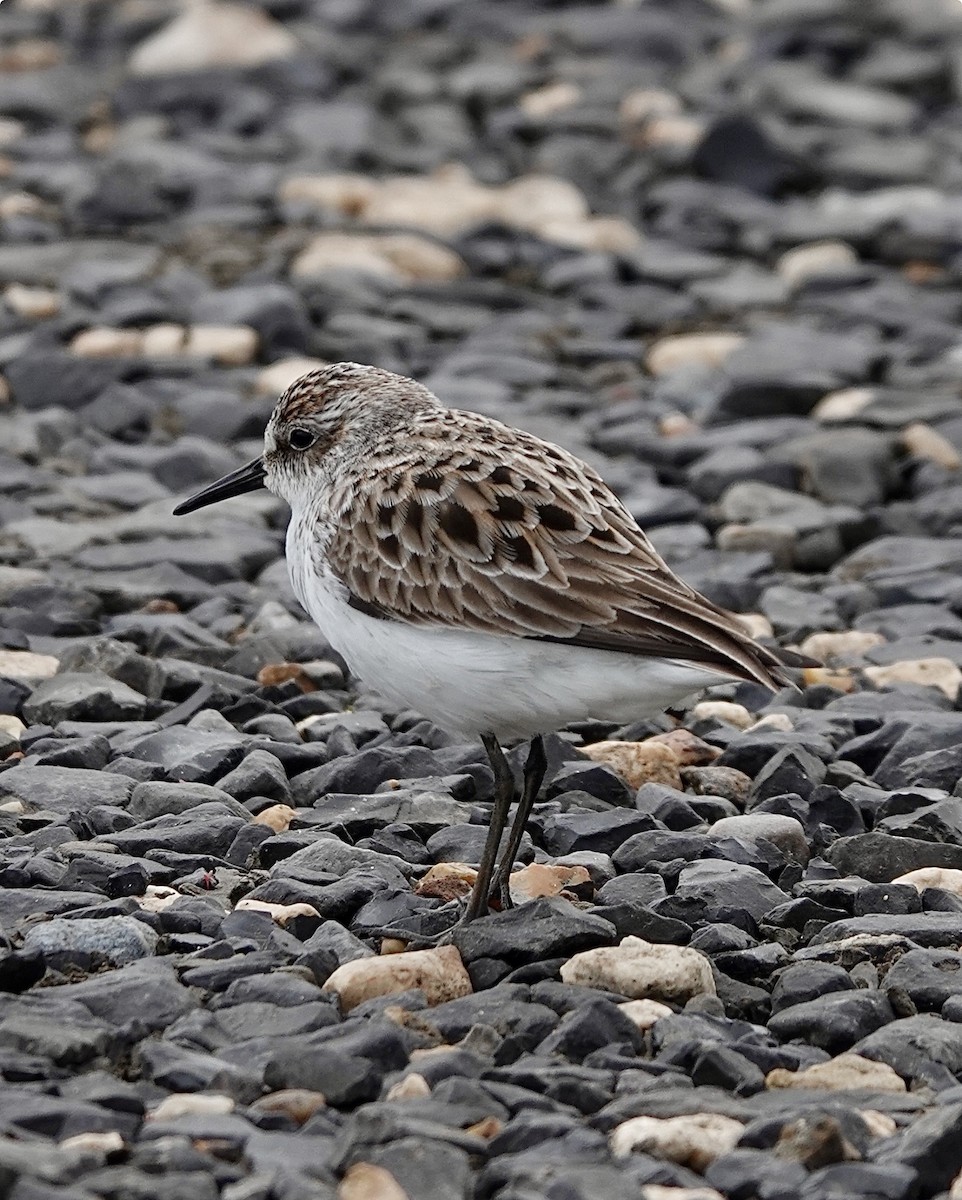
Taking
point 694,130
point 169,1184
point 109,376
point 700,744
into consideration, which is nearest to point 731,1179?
point 169,1184

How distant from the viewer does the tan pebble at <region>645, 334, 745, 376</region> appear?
598 inches

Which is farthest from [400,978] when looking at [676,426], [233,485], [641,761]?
[676,426]

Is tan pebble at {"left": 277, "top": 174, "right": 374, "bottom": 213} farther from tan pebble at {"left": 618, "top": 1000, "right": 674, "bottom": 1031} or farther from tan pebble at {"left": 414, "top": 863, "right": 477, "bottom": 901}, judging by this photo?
tan pebble at {"left": 618, "top": 1000, "right": 674, "bottom": 1031}

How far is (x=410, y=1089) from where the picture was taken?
5.79 m

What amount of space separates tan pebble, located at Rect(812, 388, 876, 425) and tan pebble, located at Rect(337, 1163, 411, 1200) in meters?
9.43

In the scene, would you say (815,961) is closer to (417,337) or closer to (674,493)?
(674,493)

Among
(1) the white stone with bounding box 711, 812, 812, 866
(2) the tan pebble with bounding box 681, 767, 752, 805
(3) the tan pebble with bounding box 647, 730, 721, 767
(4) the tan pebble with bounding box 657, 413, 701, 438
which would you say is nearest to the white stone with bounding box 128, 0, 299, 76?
(4) the tan pebble with bounding box 657, 413, 701, 438

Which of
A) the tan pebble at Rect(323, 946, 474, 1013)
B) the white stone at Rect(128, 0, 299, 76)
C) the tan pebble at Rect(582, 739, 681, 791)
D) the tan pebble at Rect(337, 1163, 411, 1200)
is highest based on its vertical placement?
the white stone at Rect(128, 0, 299, 76)

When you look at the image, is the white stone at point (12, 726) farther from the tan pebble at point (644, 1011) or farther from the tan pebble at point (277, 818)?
the tan pebble at point (644, 1011)

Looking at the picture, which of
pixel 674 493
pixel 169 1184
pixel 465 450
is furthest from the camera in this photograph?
pixel 674 493

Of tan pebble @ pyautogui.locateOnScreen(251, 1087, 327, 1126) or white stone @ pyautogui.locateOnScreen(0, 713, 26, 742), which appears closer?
tan pebble @ pyautogui.locateOnScreen(251, 1087, 327, 1126)

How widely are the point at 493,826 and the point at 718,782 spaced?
1581mm

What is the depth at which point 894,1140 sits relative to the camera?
559 centimetres

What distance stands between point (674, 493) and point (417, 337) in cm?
336
